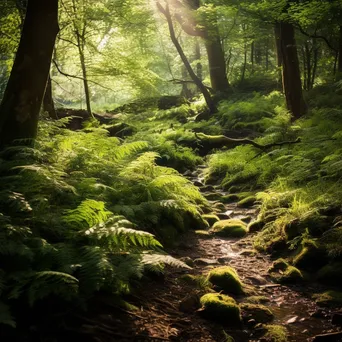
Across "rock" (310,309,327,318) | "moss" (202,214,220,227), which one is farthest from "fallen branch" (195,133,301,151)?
"rock" (310,309,327,318)

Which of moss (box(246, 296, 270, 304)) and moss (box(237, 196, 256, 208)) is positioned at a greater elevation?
moss (box(237, 196, 256, 208))

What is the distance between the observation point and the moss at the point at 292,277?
4.19 metres

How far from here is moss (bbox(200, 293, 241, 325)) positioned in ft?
10.5

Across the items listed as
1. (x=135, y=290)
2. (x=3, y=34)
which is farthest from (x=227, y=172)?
(x=3, y=34)

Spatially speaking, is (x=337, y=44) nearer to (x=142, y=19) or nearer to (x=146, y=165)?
(x=142, y=19)

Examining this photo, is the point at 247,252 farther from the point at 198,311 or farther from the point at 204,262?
the point at 198,311

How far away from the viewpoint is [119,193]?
4961 millimetres

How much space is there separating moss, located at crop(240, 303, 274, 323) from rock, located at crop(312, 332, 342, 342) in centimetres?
49

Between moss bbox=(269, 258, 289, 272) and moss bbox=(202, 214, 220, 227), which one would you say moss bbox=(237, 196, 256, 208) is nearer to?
moss bbox=(202, 214, 220, 227)

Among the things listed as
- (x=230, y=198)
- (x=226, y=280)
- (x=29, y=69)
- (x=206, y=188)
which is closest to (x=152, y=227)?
(x=226, y=280)

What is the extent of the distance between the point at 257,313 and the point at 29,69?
448cm

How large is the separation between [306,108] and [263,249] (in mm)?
7531

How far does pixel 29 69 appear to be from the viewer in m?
4.86

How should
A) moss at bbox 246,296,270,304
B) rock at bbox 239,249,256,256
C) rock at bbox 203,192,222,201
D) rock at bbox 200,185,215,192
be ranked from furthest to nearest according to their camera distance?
1. rock at bbox 200,185,215,192
2. rock at bbox 203,192,222,201
3. rock at bbox 239,249,256,256
4. moss at bbox 246,296,270,304
